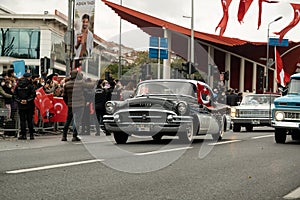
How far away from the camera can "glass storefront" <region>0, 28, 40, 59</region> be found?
7699 centimetres

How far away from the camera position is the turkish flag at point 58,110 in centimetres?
2029

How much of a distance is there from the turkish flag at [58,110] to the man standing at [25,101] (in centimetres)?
239

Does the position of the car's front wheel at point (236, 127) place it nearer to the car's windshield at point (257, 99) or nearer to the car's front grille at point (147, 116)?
the car's windshield at point (257, 99)

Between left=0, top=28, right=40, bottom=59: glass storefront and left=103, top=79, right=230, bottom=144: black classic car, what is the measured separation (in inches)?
2415

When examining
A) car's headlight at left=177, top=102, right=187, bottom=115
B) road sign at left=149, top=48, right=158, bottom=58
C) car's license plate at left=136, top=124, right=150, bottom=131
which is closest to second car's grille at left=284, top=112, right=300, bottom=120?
car's headlight at left=177, top=102, right=187, bottom=115

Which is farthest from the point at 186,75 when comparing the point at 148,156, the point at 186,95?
the point at 148,156

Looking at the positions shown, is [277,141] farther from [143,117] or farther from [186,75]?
[186,75]

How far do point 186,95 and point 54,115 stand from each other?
552cm

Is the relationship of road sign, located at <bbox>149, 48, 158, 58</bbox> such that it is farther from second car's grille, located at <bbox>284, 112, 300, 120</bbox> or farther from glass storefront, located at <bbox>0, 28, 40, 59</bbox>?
second car's grille, located at <bbox>284, 112, 300, 120</bbox>

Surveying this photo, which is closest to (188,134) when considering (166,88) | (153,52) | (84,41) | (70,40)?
→ (166,88)

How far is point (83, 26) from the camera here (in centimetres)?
3120

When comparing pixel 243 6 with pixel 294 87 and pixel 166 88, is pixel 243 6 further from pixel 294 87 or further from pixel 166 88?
pixel 166 88

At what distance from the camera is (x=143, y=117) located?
15406mm

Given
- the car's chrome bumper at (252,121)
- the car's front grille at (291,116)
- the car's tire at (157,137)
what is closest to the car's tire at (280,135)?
the car's front grille at (291,116)
